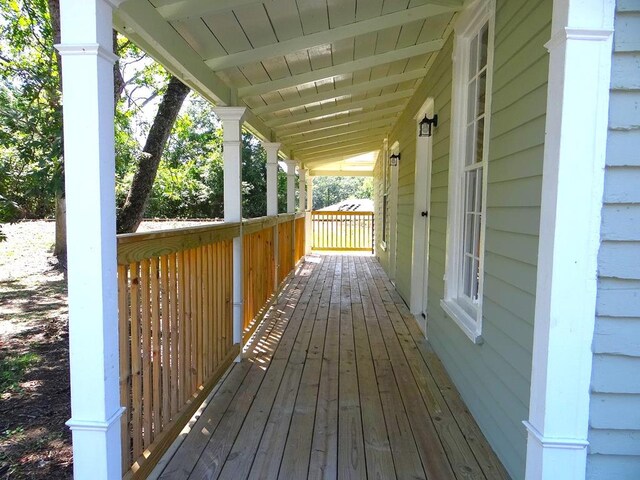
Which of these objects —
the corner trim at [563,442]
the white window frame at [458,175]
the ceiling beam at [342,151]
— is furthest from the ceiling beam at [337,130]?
the corner trim at [563,442]

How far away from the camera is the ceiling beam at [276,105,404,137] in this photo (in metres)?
5.60

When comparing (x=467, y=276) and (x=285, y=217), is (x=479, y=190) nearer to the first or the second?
(x=467, y=276)

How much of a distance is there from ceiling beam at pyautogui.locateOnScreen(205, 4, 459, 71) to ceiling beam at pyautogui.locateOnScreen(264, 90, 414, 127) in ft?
6.52

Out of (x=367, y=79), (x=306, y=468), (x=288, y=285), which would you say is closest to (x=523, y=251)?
(x=306, y=468)

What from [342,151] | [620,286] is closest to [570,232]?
[620,286]

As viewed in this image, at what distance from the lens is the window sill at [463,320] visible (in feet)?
7.55

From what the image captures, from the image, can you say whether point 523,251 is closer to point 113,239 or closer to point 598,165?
point 598,165

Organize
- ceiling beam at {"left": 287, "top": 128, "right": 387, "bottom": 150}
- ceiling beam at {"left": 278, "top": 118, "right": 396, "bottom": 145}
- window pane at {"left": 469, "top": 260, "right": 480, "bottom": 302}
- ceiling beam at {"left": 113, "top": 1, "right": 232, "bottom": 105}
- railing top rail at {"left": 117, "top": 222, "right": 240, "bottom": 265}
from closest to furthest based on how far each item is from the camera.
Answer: railing top rail at {"left": 117, "top": 222, "right": 240, "bottom": 265} → ceiling beam at {"left": 113, "top": 1, "right": 232, "bottom": 105} → window pane at {"left": 469, "top": 260, "right": 480, "bottom": 302} → ceiling beam at {"left": 278, "top": 118, "right": 396, "bottom": 145} → ceiling beam at {"left": 287, "top": 128, "right": 387, "bottom": 150}

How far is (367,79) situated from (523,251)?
9.37 feet

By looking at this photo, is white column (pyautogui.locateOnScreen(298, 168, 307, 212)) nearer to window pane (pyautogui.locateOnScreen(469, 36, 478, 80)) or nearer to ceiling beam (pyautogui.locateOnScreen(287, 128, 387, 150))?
ceiling beam (pyautogui.locateOnScreen(287, 128, 387, 150))

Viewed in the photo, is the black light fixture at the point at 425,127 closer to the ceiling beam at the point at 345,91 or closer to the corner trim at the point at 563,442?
the ceiling beam at the point at 345,91

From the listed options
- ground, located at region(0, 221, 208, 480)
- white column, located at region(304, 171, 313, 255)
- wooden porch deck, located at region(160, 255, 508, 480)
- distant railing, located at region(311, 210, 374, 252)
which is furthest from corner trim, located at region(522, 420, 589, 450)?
distant railing, located at region(311, 210, 374, 252)

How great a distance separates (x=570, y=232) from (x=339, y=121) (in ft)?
15.3

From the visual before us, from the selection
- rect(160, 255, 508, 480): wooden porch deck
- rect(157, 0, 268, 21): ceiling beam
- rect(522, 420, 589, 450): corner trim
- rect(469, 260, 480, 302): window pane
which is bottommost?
rect(160, 255, 508, 480): wooden porch deck
